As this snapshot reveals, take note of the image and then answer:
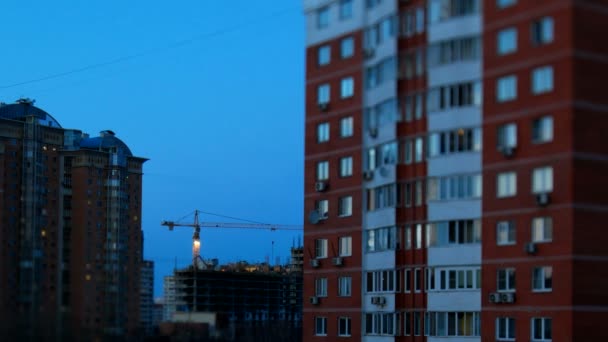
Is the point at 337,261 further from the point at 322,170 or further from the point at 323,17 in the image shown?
the point at 323,17

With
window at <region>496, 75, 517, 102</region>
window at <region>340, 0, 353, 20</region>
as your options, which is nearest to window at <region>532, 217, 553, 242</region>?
window at <region>496, 75, 517, 102</region>

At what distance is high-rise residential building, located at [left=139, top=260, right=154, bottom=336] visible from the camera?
25344 mm

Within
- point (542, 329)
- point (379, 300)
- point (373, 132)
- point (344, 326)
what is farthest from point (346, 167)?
point (542, 329)

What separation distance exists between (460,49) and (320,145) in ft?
21.0

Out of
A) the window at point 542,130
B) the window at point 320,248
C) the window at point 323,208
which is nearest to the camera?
the window at point 542,130

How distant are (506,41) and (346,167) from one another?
674cm

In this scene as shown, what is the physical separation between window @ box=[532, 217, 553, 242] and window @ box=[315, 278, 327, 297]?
7.98 metres

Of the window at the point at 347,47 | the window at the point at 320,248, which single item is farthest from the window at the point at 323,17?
the window at the point at 320,248

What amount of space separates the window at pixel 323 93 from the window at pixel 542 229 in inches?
314

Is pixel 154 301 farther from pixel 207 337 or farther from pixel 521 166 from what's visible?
pixel 521 166

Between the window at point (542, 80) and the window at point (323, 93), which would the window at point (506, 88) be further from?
the window at point (323, 93)

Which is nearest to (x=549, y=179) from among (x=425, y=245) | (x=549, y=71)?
(x=549, y=71)

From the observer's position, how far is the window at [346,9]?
29948mm

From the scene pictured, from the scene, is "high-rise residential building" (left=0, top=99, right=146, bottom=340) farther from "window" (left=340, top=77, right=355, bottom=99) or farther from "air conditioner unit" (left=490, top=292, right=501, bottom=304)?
"air conditioner unit" (left=490, top=292, right=501, bottom=304)
